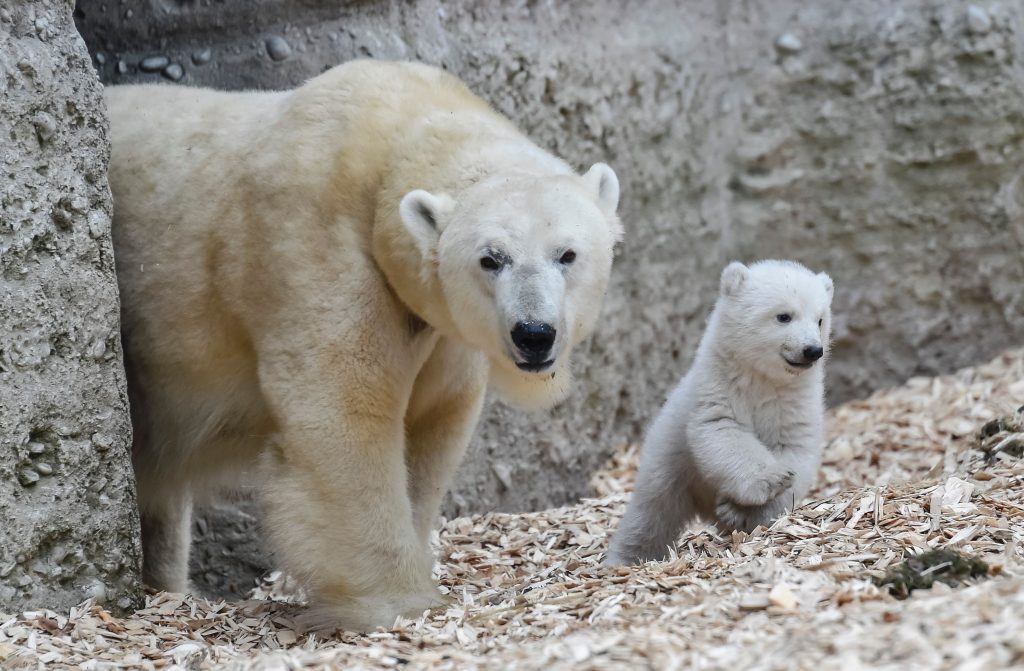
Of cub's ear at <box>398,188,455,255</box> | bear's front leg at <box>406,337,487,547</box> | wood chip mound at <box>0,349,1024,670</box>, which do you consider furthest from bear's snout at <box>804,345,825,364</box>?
cub's ear at <box>398,188,455,255</box>

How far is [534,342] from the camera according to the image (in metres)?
3.37

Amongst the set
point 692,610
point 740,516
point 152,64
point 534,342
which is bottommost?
point 740,516

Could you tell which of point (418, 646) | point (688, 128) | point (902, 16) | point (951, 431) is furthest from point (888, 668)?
point (902, 16)

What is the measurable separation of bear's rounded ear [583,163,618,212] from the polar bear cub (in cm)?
57

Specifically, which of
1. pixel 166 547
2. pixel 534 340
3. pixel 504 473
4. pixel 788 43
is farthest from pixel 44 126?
pixel 788 43

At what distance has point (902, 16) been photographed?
22.0 feet

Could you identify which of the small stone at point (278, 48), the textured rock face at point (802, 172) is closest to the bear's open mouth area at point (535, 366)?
the small stone at point (278, 48)

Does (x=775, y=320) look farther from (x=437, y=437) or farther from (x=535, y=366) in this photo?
(x=437, y=437)

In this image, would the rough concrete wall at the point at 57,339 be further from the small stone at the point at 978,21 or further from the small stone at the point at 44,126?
the small stone at the point at 978,21

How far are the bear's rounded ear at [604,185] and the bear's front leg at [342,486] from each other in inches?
29.2

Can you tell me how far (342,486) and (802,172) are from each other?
3.87 metres

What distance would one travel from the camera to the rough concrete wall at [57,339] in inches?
145

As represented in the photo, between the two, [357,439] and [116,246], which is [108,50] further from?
[357,439]

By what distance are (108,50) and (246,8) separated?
0.57 metres
